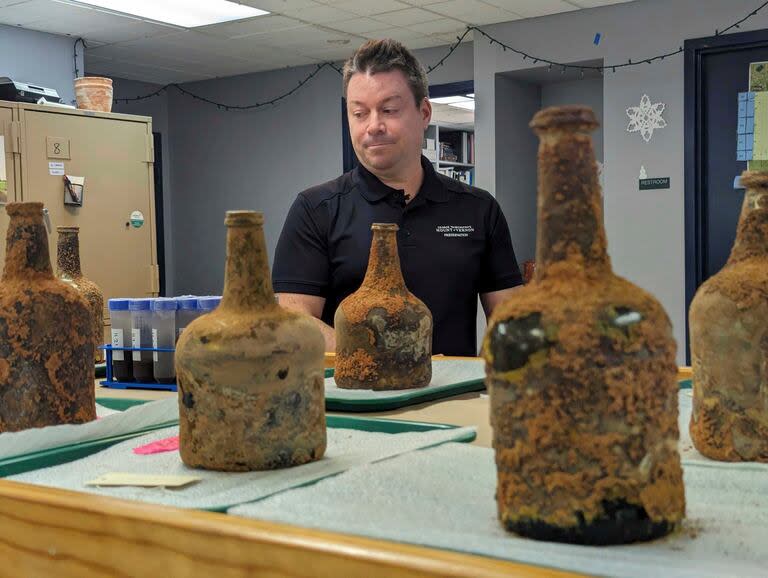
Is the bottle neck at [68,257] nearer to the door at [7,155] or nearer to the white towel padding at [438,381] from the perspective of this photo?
the white towel padding at [438,381]

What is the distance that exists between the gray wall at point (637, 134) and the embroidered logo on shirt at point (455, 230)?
3210mm

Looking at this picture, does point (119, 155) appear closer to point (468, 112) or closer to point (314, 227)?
point (314, 227)

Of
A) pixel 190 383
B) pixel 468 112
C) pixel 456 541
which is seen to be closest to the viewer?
pixel 456 541

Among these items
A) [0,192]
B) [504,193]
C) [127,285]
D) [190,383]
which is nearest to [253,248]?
[190,383]

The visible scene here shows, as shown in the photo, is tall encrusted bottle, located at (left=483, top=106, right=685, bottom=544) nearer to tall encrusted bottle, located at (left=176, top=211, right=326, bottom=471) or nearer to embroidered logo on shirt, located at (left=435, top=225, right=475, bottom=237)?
tall encrusted bottle, located at (left=176, top=211, right=326, bottom=471)

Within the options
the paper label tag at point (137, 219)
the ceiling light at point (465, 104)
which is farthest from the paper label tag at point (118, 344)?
the ceiling light at point (465, 104)

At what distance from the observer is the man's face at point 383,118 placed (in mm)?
2170

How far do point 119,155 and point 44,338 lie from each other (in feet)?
13.6

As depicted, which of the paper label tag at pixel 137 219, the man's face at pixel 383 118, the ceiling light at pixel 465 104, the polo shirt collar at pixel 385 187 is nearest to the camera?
the man's face at pixel 383 118

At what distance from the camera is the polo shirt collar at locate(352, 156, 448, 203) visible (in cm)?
228

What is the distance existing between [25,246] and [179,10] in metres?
4.90

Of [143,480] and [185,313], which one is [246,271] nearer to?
[143,480]

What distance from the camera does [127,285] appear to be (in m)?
4.97

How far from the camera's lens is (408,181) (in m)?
2.31
